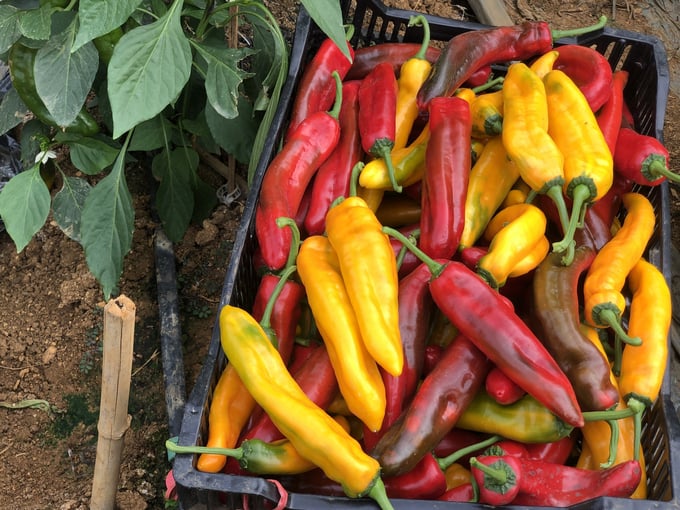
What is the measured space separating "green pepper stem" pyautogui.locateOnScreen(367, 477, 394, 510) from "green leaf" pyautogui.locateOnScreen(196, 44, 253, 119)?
116 centimetres

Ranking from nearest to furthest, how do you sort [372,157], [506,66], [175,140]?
[372,157], [506,66], [175,140]

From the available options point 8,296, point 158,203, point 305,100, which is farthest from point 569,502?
point 8,296

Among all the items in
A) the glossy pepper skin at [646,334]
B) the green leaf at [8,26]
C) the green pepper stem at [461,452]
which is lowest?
the green pepper stem at [461,452]

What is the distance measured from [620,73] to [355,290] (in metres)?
1.37

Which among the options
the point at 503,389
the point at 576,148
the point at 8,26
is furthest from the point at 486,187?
the point at 8,26

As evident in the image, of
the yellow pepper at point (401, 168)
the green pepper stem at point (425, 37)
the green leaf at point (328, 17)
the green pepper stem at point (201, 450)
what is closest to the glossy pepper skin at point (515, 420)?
the green pepper stem at point (201, 450)

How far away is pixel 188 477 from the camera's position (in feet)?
4.84

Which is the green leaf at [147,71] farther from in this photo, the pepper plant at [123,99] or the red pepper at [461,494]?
the red pepper at [461,494]

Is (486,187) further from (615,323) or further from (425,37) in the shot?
(425,37)

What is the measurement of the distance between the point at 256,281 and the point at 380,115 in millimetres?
598

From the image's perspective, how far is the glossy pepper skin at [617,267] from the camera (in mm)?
1727

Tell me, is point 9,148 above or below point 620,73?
below

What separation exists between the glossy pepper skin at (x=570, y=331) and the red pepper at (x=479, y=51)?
0.65 m

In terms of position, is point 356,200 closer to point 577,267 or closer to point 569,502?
point 577,267
